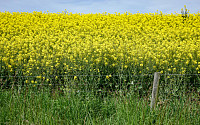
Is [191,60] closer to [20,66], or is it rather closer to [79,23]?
[20,66]

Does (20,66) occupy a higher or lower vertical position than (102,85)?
higher

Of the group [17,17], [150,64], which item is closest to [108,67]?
[150,64]

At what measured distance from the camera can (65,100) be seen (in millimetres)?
4930

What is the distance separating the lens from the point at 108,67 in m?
6.52

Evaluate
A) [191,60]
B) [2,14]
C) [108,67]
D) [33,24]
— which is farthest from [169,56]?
[2,14]

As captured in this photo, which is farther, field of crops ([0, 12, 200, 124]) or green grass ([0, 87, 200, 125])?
field of crops ([0, 12, 200, 124])

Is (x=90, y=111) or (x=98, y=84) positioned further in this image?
(x=98, y=84)

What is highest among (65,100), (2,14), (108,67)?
(2,14)

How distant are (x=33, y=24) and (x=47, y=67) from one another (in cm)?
743

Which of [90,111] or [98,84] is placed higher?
[98,84]

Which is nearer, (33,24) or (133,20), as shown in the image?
Answer: (33,24)

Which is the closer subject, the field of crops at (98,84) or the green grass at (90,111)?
the green grass at (90,111)

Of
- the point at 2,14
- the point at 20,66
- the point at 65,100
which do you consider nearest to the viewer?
the point at 65,100

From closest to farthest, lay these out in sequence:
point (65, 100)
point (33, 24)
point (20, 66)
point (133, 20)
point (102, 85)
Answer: point (65, 100) → point (102, 85) → point (20, 66) → point (33, 24) → point (133, 20)
